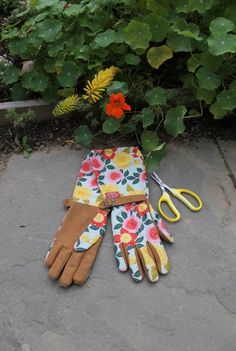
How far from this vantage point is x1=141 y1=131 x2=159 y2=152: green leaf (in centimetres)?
199

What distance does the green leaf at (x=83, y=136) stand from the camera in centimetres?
204

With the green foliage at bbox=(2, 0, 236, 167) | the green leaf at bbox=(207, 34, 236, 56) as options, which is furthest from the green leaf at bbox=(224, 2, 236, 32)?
the green leaf at bbox=(207, 34, 236, 56)

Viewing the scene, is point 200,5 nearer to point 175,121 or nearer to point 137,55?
point 137,55

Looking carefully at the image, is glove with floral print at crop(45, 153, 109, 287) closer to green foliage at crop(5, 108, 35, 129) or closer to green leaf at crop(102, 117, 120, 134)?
green leaf at crop(102, 117, 120, 134)

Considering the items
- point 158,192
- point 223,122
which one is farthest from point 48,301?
point 223,122

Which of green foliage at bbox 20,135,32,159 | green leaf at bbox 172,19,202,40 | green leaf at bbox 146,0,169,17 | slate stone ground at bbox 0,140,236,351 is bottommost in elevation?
slate stone ground at bbox 0,140,236,351

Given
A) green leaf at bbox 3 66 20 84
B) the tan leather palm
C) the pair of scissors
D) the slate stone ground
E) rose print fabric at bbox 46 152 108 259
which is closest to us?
the slate stone ground

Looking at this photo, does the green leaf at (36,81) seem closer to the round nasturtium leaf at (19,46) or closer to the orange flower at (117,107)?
the round nasturtium leaf at (19,46)

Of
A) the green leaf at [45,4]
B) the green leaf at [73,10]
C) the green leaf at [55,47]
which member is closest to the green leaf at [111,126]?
the green leaf at [55,47]

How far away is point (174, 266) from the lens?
1.67 m

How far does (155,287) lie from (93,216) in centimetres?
41

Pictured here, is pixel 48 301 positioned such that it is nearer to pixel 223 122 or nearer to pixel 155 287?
pixel 155 287

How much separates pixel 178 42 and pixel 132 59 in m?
0.22

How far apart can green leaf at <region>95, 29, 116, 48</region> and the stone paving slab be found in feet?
2.36
